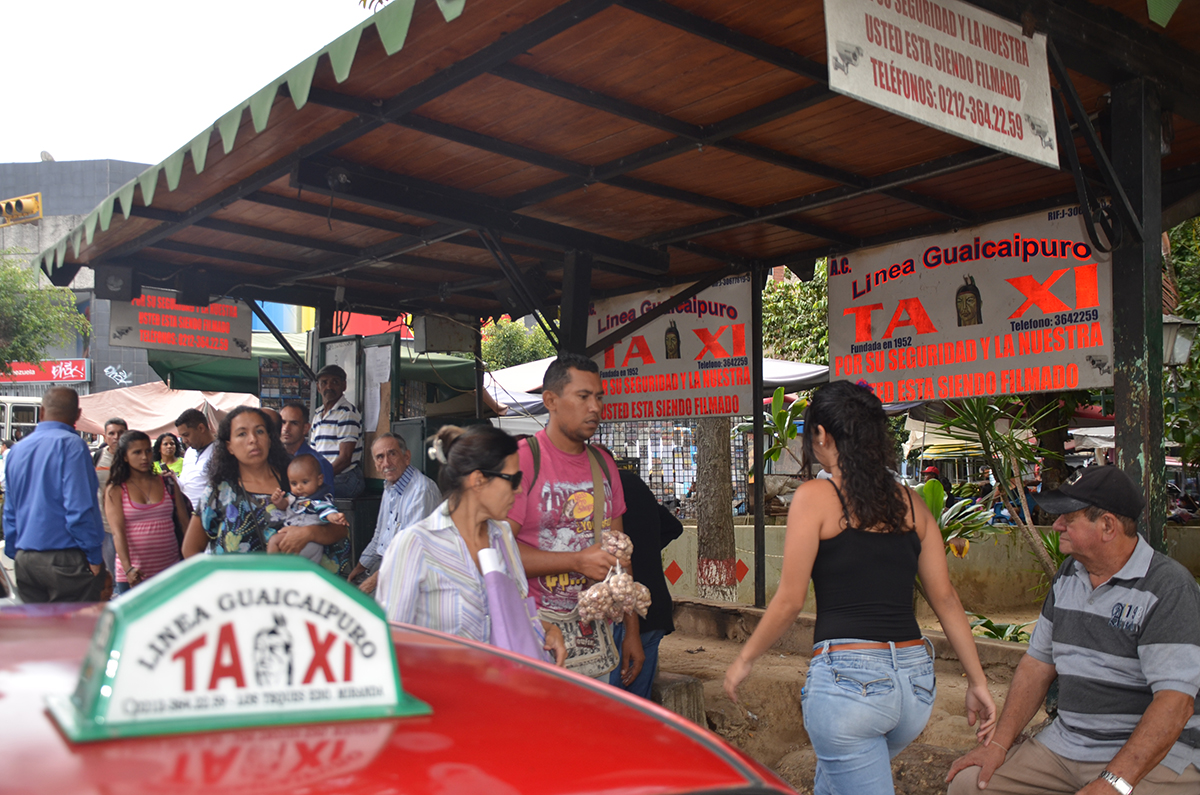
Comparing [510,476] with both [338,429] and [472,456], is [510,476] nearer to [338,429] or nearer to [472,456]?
[472,456]

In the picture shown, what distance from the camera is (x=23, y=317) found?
70.7 ft

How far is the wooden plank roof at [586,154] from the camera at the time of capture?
140 inches

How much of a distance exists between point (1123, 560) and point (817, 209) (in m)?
3.24

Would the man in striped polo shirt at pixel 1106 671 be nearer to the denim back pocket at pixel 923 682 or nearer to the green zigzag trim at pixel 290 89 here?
the denim back pocket at pixel 923 682

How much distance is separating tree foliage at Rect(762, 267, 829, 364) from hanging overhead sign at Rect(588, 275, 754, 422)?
8.09m

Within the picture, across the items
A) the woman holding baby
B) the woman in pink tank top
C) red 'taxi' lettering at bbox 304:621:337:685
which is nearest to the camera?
red 'taxi' lettering at bbox 304:621:337:685

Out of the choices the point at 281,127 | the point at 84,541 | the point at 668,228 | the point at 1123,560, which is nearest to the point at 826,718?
the point at 1123,560

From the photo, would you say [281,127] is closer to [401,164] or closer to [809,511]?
[401,164]

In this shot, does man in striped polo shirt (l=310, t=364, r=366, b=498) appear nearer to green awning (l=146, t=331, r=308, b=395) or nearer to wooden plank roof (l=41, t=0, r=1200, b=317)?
wooden plank roof (l=41, t=0, r=1200, b=317)

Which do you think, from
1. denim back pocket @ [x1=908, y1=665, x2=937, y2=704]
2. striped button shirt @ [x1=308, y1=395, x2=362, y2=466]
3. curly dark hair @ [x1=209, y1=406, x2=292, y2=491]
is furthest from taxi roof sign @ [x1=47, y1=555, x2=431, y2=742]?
striped button shirt @ [x1=308, y1=395, x2=362, y2=466]

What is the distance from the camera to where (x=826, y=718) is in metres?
2.85

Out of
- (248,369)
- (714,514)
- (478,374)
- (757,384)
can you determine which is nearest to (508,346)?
(248,369)

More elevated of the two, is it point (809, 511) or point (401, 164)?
point (401, 164)

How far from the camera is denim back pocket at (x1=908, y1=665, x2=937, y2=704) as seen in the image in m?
2.88
